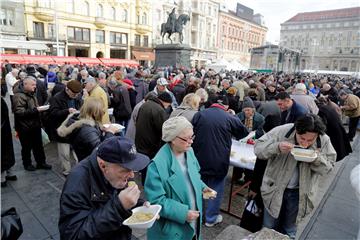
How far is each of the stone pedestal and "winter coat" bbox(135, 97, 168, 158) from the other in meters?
15.0

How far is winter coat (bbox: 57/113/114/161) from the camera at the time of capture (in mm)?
3018

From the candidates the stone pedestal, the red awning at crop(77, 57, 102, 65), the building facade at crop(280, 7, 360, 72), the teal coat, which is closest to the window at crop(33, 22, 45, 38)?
the red awning at crop(77, 57, 102, 65)

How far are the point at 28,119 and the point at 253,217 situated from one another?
417cm

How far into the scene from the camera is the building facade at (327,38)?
269 feet

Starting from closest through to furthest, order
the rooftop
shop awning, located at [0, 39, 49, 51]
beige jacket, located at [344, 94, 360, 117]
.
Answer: beige jacket, located at [344, 94, 360, 117] → shop awning, located at [0, 39, 49, 51] → the rooftop

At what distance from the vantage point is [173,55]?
62.0 feet

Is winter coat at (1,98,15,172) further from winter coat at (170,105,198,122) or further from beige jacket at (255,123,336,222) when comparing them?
beige jacket at (255,123,336,222)

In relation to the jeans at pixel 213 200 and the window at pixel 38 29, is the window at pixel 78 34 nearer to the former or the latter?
the window at pixel 38 29

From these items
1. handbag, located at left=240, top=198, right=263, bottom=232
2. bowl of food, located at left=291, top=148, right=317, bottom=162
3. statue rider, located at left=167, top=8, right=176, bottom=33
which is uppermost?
statue rider, located at left=167, top=8, right=176, bottom=33

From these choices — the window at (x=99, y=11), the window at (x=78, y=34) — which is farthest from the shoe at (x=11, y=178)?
the window at (x=99, y=11)

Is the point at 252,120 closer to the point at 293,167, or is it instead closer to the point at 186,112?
the point at 186,112

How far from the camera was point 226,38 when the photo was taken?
2840 inches

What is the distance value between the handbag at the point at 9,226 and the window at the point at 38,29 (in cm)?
3991

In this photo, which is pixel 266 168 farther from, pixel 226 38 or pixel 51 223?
pixel 226 38
